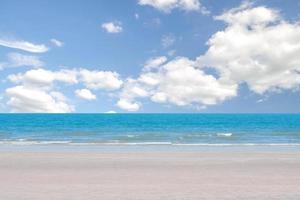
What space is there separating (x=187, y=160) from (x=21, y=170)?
24.9 ft

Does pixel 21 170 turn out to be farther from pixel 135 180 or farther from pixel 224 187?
pixel 224 187

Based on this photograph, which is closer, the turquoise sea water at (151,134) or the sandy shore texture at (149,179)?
the sandy shore texture at (149,179)

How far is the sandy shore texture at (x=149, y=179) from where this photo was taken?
855cm

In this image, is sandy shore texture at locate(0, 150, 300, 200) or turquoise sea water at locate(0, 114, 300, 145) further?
turquoise sea water at locate(0, 114, 300, 145)

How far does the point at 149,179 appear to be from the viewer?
10664mm

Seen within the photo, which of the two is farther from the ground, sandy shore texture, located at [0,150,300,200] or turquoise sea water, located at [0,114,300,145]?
turquoise sea water, located at [0,114,300,145]

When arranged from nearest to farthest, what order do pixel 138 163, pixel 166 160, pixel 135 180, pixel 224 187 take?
pixel 224 187 < pixel 135 180 < pixel 138 163 < pixel 166 160

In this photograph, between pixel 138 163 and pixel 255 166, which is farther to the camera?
pixel 138 163

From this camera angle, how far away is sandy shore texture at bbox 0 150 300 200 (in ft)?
28.0

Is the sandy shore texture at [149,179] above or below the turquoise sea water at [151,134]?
below

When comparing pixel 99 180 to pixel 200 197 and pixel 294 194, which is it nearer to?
pixel 200 197

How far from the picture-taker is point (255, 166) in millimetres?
13492

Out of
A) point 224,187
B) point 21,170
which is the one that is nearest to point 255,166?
point 224,187

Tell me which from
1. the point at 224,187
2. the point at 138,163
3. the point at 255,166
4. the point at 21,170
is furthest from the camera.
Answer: the point at 138,163
